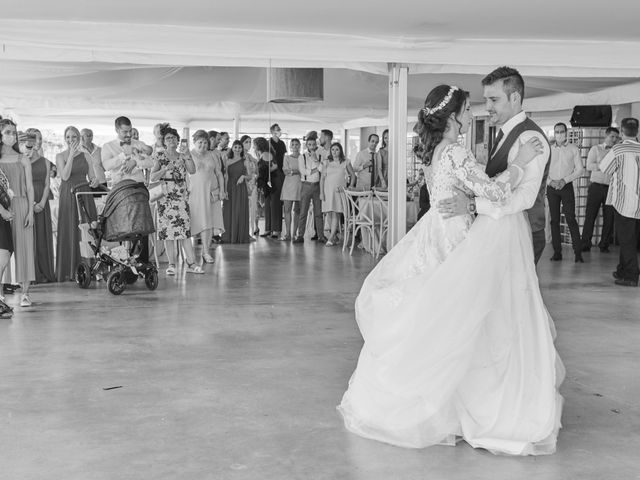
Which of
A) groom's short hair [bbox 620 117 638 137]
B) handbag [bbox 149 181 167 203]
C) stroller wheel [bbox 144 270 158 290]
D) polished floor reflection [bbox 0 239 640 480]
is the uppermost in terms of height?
groom's short hair [bbox 620 117 638 137]

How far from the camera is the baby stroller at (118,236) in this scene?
309 inches

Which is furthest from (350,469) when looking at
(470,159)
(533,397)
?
(470,159)

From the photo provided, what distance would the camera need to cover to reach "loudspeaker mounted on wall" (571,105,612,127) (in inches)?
513

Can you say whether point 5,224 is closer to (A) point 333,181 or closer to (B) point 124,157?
(B) point 124,157

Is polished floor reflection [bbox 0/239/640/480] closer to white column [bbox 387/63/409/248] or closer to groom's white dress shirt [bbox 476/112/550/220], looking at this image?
groom's white dress shirt [bbox 476/112/550/220]

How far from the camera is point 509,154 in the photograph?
3.97 m

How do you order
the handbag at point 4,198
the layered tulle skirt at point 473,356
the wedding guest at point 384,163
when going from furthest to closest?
the wedding guest at point 384,163 → the handbag at point 4,198 → the layered tulle skirt at point 473,356

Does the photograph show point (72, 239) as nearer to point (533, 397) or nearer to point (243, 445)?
point (243, 445)

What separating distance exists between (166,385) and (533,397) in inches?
84.2

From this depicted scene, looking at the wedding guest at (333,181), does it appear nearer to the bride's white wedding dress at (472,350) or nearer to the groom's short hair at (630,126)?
the groom's short hair at (630,126)

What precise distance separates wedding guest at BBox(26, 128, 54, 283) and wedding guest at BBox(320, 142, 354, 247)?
4850mm

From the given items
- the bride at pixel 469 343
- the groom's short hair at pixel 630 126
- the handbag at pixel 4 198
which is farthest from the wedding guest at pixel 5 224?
the groom's short hair at pixel 630 126

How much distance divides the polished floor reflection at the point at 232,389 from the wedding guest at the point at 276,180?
18.0ft

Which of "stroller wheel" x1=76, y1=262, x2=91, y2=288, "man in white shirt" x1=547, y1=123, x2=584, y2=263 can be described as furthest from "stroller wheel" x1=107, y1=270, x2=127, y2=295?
"man in white shirt" x1=547, y1=123, x2=584, y2=263
